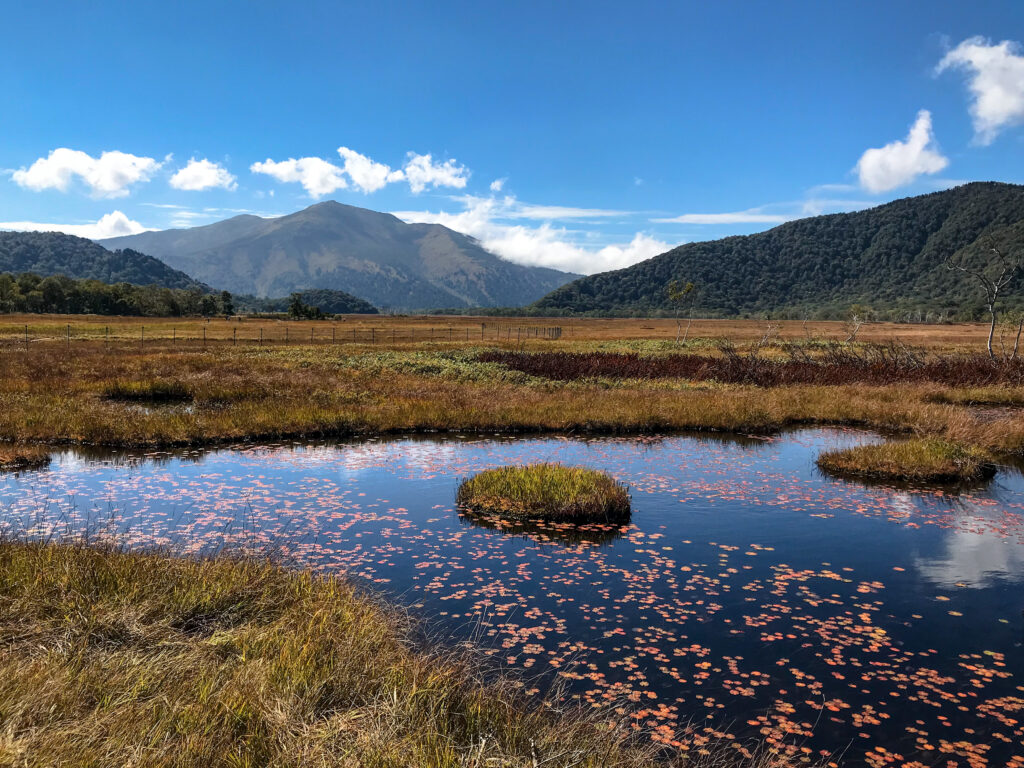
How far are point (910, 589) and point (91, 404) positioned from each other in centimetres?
2965

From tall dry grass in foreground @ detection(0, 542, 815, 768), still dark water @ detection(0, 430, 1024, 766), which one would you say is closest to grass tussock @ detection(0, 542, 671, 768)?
tall dry grass in foreground @ detection(0, 542, 815, 768)

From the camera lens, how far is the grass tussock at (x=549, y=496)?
620 inches

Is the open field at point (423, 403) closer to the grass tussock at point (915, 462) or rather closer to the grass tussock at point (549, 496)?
the grass tussock at point (915, 462)

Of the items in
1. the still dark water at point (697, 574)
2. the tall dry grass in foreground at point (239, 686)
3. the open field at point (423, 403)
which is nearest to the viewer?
the tall dry grass in foreground at point (239, 686)

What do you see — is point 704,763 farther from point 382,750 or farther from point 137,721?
point 137,721

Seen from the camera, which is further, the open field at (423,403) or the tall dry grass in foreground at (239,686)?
the open field at (423,403)

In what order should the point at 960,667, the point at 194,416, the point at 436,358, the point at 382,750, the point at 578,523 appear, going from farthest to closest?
the point at 436,358, the point at 194,416, the point at 578,523, the point at 960,667, the point at 382,750

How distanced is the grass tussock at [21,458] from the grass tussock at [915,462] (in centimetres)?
2427

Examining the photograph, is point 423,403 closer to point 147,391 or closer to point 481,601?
point 147,391

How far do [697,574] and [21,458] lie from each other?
20097mm

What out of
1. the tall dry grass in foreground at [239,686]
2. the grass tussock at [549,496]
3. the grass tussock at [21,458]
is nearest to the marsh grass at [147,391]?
the grass tussock at [21,458]

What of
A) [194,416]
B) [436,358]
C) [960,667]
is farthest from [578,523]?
[436,358]

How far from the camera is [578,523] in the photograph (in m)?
15.6

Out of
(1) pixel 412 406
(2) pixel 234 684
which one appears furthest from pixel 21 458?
(2) pixel 234 684
